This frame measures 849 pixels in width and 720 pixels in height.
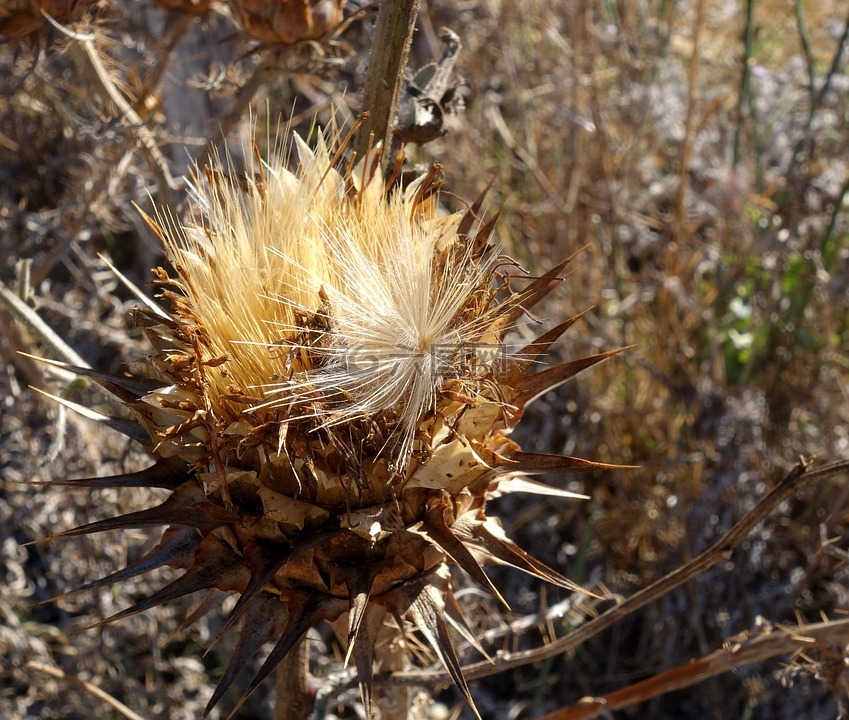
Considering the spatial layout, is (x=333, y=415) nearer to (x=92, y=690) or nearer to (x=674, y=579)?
(x=674, y=579)

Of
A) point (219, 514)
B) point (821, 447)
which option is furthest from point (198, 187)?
point (821, 447)

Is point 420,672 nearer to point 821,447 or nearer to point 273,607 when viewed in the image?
point 273,607

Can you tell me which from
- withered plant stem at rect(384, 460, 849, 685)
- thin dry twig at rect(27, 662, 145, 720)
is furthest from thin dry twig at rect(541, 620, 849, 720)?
thin dry twig at rect(27, 662, 145, 720)

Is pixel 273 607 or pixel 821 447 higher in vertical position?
pixel 273 607

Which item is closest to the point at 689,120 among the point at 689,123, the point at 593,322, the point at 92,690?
the point at 689,123

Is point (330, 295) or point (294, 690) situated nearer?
point (330, 295)

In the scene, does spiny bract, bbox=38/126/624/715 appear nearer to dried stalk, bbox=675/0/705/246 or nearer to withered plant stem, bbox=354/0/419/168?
withered plant stem, bbox=354/0/419/168
